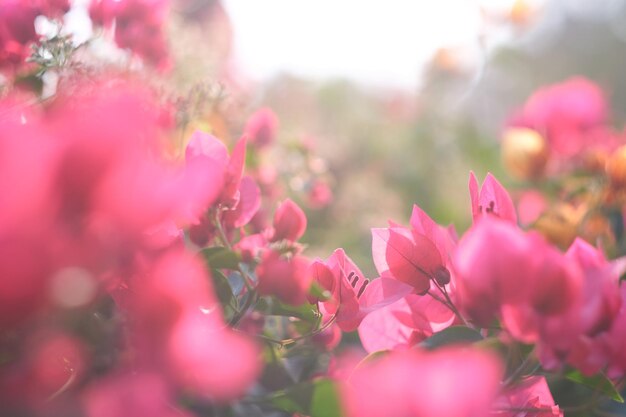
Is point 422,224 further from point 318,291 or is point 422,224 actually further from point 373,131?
point 373,131

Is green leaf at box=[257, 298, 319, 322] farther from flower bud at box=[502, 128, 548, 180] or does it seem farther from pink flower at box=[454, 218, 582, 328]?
flower bud at box=[502, 128, 548, 180]

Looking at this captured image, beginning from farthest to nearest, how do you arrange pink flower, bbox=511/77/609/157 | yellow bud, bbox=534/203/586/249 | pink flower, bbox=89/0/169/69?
1. pink flower, bbox=511/77/609/157
2. yellow bud, bbox=534/203/586/249
3. pink flower, bbox=89/0/169/69

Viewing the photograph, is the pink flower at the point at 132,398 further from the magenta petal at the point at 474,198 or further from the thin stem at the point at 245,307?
the magenta petal at the point at 474,198

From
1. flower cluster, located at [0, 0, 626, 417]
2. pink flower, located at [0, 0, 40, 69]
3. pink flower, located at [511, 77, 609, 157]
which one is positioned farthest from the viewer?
pink flower, located at [511, 77, 609, 157]

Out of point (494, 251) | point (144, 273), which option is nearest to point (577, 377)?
point (494, 251)

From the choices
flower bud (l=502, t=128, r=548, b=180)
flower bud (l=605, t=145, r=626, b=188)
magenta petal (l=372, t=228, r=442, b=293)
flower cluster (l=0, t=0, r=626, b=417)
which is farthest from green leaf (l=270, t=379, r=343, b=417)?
flower bud (l=502, t=128, r=548, b=180)

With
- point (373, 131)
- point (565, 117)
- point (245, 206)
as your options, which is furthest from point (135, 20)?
point (373, 131)

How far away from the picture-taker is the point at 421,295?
0.39 metres

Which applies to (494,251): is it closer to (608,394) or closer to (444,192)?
(608,394)

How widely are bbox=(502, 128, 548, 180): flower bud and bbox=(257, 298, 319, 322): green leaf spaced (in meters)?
0.72

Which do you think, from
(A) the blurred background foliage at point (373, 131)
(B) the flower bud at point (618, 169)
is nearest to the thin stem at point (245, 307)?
(A) the blurred background foliage at point (373, 131)

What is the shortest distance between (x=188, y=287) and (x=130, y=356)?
43mm

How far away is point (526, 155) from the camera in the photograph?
1001 millimetres

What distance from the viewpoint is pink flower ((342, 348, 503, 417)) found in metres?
0.21
